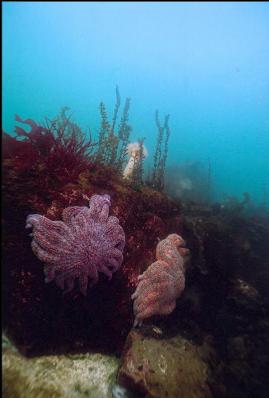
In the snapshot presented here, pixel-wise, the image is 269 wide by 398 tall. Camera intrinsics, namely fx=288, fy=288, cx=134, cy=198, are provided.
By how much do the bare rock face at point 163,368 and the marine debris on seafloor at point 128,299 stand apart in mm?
14

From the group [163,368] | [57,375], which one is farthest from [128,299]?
[57,375]

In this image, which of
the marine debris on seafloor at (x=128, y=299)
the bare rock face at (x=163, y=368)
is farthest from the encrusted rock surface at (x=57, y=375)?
the bare rock face at (x=163, y=368)

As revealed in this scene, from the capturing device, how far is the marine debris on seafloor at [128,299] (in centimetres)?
382

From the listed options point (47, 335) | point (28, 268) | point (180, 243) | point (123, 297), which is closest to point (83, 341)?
point (47, 335)

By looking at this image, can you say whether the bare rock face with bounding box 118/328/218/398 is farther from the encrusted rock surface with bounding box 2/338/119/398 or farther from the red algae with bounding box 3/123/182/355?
the red algae with bounding box 3/123/182/355

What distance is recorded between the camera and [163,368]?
4191mm

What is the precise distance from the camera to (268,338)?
5574 mm

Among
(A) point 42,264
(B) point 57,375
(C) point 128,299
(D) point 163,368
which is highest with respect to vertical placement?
(A) point 42,264

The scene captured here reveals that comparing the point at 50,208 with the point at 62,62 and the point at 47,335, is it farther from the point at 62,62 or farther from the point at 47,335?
the point at 62,62

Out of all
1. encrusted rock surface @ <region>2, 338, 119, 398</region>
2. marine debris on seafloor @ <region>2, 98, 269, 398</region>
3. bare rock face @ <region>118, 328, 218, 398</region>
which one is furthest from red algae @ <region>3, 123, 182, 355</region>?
bare rock face @ <region>118, 328, 218, 398</region>

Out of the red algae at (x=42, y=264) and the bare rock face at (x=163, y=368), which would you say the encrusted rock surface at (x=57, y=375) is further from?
the bare rock face at (x=163, y=368)

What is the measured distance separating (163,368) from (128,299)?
3.55 ft

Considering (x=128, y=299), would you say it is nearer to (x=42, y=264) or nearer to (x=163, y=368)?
(x=163, y=368)

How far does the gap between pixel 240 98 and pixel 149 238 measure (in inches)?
5282
